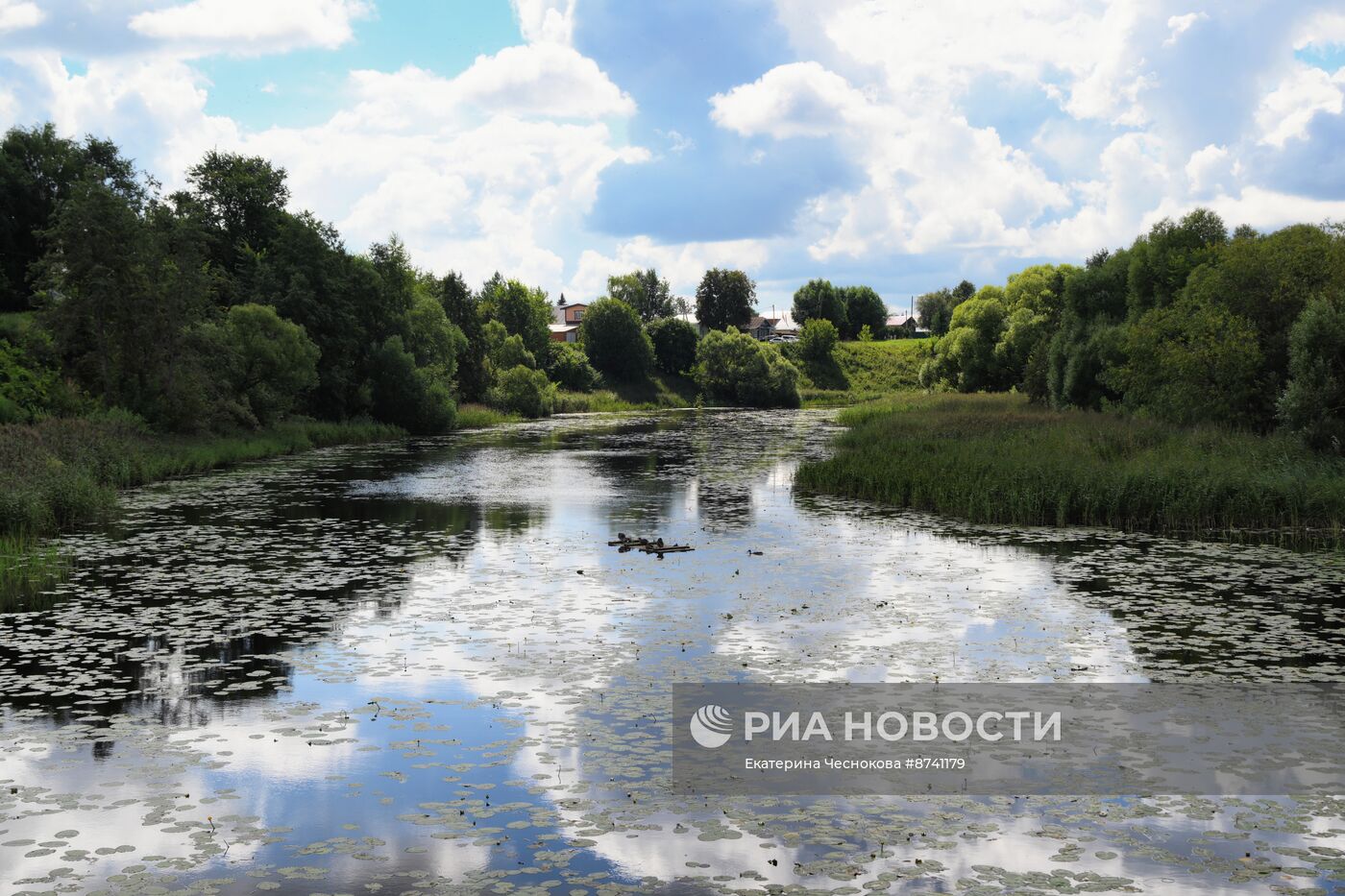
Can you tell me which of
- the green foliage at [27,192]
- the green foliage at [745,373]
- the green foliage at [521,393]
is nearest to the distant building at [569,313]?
the green foliage at [745,373]

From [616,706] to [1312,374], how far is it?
85.2 feet

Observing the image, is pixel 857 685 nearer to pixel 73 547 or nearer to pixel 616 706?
pixel 616 706

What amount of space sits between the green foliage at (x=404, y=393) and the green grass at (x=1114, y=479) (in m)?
31.4

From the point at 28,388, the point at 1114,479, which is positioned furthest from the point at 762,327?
the point at 1114,479

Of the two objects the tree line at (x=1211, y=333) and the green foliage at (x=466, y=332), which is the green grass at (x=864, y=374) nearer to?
the green foliage at (x=466, y=332)

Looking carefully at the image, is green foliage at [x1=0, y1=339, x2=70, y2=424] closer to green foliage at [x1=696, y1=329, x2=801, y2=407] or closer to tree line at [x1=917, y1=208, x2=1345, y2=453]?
tree line at [x1=917, y1=208, x2=1345, y2=453]

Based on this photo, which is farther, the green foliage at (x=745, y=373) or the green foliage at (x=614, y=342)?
the green foliage at (x=614, y=342)

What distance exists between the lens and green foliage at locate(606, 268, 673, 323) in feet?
506

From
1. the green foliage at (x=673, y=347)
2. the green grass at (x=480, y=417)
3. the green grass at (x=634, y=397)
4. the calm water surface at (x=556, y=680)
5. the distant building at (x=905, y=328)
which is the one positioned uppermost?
the distant building at (x=905, y=328)

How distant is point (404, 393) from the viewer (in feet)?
194

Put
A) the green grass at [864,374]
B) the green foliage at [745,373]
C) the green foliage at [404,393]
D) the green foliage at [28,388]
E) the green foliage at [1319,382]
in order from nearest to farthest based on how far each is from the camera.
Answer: the green foliage at [1319,382] < the green foliage at [28,388] < the green foliage at [404,393] < the green foliage at [745,373] < the green grass at [864,374]

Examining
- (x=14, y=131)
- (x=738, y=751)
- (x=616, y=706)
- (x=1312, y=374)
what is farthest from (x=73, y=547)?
(x=14, y=131)

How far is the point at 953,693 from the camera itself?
1140 centimetres

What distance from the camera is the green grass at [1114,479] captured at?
22734mm
